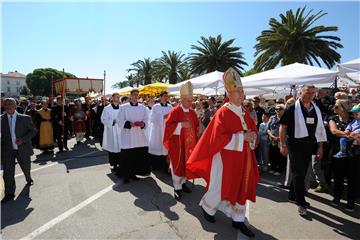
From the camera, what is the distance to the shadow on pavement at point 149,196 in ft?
16.6

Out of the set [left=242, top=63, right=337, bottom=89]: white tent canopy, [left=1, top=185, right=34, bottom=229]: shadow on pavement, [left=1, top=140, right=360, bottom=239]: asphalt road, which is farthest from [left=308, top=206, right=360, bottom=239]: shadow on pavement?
[left=1, top=185, right=34, bottom=229]: shadow on pavement

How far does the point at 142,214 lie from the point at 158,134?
10.4 feet

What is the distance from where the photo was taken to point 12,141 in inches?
231

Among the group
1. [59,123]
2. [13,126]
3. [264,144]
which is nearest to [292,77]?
[264,144]

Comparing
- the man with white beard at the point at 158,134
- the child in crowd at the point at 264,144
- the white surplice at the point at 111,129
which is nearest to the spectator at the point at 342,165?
the child in crowd at the point at 264,144

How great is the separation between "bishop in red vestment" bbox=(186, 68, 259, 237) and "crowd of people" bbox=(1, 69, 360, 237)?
1 cm

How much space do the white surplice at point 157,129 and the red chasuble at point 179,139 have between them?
1.82 metres

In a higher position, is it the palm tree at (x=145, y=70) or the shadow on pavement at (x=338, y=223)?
the palm tree at (x=145, y=70)

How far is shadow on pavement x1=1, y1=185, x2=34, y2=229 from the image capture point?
4717mm

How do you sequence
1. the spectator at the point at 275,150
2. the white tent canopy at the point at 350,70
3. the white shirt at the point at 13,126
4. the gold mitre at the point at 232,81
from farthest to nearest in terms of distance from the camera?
the white tent canopy at the point at 350,70
the spectator at the point at 275,150
the white shirt at the point at 13,126
the gold mitre at the point at 232,81

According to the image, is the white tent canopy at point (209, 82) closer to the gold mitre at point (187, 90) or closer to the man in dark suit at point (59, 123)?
the man in dark suit at point (59, 123)

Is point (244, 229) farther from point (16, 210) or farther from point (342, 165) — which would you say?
point (16, 210)

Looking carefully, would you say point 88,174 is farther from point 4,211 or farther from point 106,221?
point 106,221

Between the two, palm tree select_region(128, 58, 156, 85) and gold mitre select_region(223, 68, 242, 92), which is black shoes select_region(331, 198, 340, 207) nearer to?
gold mitre select_region(223, 68, 242, 92)
